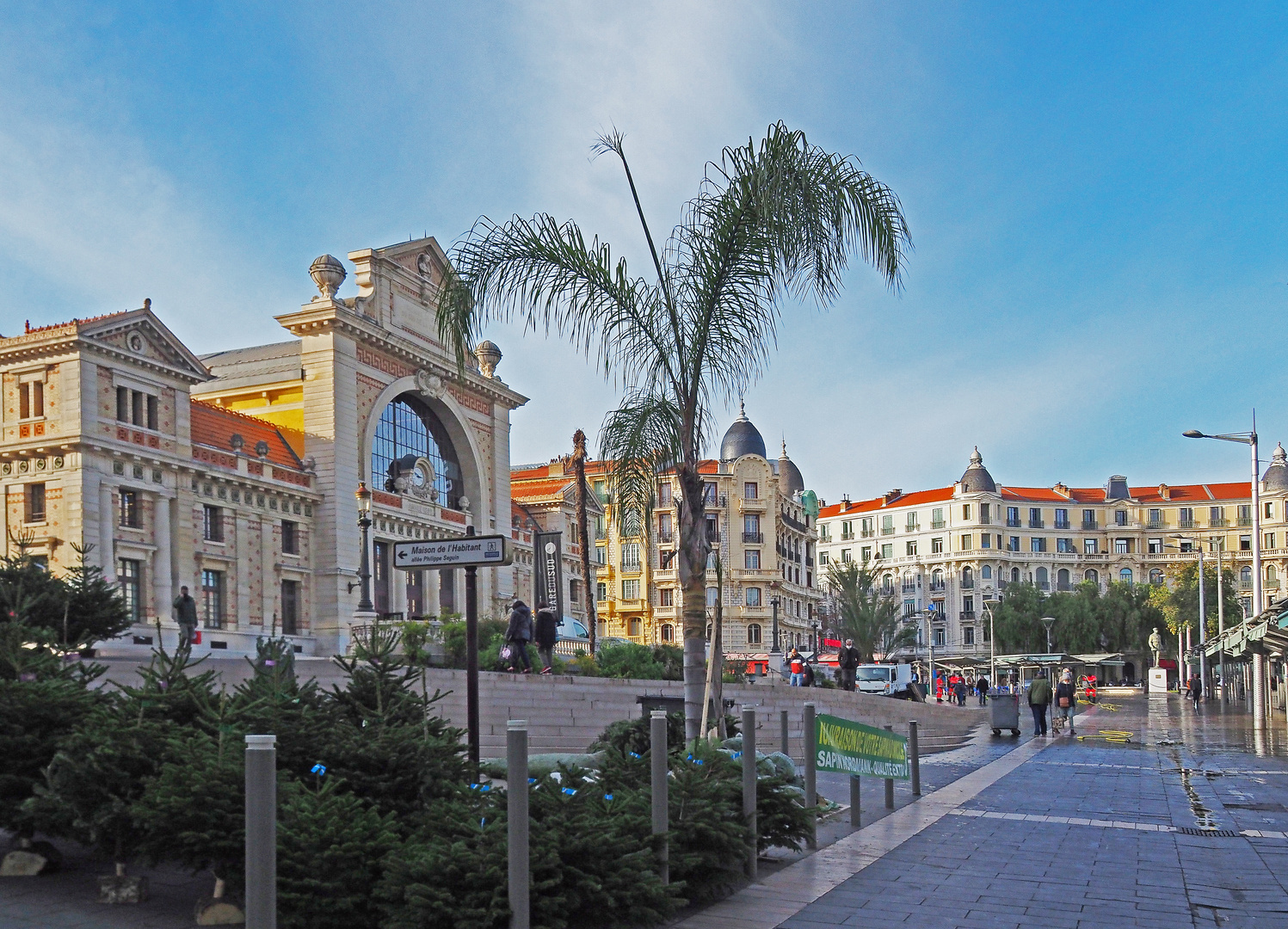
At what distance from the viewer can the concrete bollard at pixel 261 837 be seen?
4.60 m

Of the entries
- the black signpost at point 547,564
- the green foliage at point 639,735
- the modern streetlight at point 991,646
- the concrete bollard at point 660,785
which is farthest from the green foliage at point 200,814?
the modern streetlight at point 991,646

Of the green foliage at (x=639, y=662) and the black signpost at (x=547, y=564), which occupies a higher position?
the black signpost at (x=547, y=564)

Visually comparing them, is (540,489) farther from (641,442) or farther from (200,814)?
(200,814)

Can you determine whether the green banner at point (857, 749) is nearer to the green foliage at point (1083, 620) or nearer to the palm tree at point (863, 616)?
the palm tree at point (863, 616)

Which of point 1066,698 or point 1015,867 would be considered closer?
point 1015,867

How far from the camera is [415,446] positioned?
52656mm

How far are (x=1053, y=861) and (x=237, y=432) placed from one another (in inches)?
1518

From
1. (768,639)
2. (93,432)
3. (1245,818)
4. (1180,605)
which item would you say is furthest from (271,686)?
(1180,605)

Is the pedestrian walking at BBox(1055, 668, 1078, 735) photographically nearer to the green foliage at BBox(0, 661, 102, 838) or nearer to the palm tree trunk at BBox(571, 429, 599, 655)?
the palm tree trunk at BBox(571, 429, 599, 655)

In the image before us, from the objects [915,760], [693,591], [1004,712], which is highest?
[693,591]

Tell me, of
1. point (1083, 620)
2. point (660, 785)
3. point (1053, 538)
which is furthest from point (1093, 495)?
point (660, 785)

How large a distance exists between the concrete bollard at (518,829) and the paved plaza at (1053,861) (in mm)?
1618

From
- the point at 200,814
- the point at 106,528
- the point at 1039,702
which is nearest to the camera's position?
the point at 200,814

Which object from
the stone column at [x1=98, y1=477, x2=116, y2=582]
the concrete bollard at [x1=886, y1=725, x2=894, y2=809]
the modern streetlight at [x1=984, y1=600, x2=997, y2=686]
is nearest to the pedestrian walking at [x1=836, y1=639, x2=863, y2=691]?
the stone column at [x1=98, y1=477, x2=116, y2=582]
